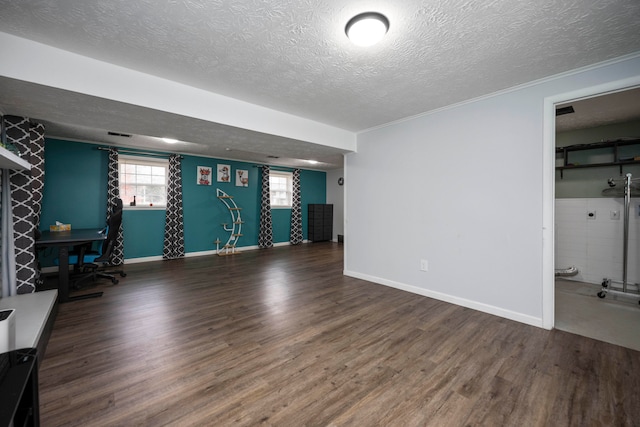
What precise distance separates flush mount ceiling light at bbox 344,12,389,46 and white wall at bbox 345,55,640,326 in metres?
1.84

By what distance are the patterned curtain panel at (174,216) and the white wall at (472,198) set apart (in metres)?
4.17

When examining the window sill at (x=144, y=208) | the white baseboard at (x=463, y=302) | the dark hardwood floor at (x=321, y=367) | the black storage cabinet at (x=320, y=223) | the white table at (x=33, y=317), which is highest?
the window sill at (x=144, y=208)

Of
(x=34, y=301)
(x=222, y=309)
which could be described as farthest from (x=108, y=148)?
(x=222, y=309)

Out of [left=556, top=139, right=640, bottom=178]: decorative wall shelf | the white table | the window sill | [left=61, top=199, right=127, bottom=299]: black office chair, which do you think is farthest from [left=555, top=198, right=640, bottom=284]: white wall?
the window sill

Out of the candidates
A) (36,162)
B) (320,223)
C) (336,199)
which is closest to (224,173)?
(320,223)

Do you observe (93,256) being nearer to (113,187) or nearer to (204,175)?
(113,187)

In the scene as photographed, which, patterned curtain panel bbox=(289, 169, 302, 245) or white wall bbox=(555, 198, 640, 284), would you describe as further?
patterned curtain panel bbox=(289, 169, 302, 245)

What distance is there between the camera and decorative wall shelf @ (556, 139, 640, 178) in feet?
11.2

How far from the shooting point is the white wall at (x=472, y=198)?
2.46m

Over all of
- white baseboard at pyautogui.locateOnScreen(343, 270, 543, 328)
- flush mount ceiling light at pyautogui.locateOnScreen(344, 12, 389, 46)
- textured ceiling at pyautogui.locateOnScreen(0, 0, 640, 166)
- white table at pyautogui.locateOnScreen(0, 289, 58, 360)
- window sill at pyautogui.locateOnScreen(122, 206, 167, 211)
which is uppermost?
textured ceiling at pyautogui.locateOnScreen(0, 0, 640, 166)

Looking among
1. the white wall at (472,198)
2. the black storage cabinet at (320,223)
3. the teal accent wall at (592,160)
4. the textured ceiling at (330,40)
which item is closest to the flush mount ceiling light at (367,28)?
the textured ceiling at (330,40)

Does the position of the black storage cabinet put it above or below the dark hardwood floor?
above

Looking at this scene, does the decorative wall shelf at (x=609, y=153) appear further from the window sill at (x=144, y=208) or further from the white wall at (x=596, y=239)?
the window sill at (x=144, y=208)

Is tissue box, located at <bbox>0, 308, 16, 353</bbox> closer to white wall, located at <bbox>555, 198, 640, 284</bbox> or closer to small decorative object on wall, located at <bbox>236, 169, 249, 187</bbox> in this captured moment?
small decorative object on wall, located at <bbox>236, 169, 249, 187</bbox>
